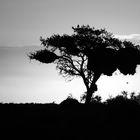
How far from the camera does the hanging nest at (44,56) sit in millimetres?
51375

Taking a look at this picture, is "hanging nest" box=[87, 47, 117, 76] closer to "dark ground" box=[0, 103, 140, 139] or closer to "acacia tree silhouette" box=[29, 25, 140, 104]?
"acacia tree silhouette" box=[29, 25, 140, 104]

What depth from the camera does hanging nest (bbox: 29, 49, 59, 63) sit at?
169 ft

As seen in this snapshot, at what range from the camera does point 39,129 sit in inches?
719

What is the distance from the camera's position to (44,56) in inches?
2023

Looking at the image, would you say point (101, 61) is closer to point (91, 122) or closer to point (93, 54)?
point (93, 54)

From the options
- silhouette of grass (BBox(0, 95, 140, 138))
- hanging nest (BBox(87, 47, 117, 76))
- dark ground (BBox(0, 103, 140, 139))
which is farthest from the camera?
hanging nest (BBox(87, 47, 117, 76))

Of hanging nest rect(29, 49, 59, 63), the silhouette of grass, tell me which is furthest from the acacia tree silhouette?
the silhouette of grass

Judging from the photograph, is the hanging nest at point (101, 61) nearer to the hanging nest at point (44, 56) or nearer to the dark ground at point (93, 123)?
the hanging nest at point (44, 56)

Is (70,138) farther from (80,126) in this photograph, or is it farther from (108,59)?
(108,59)

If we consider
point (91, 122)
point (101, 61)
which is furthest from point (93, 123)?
point (101, 61)

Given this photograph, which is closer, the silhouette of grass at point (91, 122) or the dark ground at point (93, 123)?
the dark ground at point (93, 123)

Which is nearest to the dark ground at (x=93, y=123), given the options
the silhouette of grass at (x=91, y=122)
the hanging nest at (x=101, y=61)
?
the silhouette of grass at (x=91, y=122)

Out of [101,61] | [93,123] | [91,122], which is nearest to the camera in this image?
[93,123]

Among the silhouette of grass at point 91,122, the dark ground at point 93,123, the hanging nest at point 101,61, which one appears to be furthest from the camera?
the hanging nest at point 101,61
